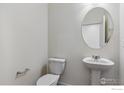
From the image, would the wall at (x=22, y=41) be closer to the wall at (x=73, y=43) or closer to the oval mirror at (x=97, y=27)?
the wall at (x=73, y=43)

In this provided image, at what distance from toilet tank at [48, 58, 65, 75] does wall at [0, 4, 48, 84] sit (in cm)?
5

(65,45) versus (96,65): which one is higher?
(65,45)

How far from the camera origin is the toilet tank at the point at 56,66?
1.00m

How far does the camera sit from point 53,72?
1.01 metres

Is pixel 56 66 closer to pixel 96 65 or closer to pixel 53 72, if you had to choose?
pixel 53 72

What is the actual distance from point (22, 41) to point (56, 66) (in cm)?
34

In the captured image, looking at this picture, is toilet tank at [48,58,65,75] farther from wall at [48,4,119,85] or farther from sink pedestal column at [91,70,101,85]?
sink pedestal column at [91,70,101,85]

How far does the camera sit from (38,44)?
99cm

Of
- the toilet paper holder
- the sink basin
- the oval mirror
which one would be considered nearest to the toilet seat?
the toilet paper holder

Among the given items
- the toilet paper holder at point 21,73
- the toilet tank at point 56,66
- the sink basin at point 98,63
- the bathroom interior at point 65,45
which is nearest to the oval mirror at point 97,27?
the bathroom interior at point 65,45

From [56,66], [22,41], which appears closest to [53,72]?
[56,66]

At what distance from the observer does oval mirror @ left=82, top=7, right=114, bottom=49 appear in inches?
38.1
